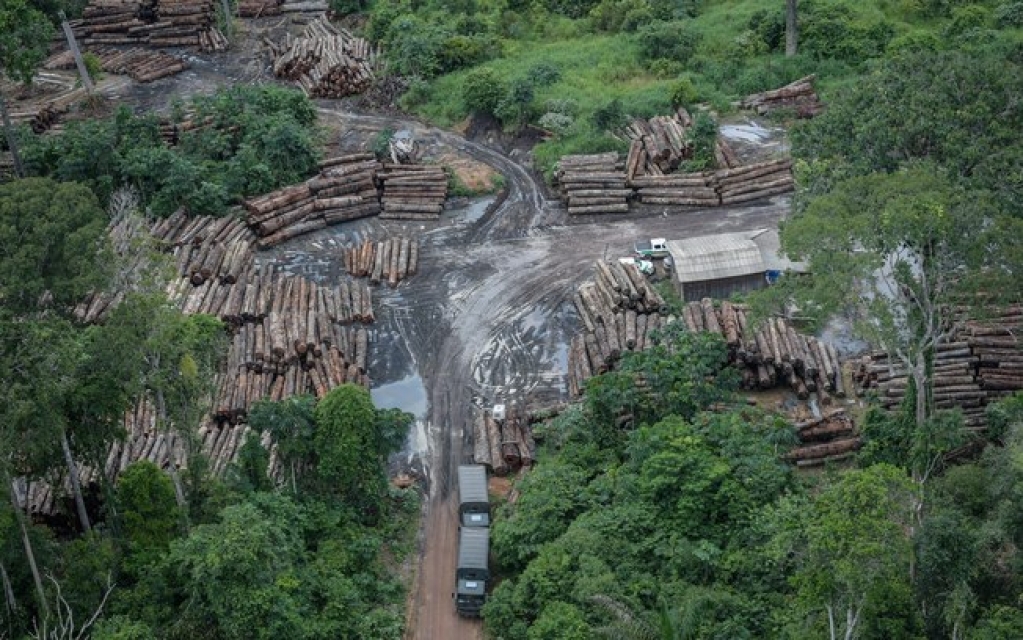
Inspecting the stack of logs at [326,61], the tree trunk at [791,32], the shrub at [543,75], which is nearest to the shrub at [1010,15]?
the tree trunk at [791,32]

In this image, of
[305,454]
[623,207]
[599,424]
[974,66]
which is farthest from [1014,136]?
[305,454]

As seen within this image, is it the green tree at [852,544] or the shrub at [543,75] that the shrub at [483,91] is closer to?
the shrub at [543,75]

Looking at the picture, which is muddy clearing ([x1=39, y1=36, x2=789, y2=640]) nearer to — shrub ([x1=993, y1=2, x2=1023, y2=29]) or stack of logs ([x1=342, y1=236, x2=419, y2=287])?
stack of logs ([x1=342, y1=236, x2=419, y2=287])

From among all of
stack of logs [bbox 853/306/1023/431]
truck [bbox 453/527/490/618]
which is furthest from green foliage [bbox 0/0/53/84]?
stack of logs [bbox 853/306/1023/431]

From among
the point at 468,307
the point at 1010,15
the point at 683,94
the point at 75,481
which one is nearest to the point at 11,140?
Answer: the point at 468,307

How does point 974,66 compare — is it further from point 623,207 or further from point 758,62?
point 758,62

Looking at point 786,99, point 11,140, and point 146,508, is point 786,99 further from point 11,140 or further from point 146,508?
point 146,508
